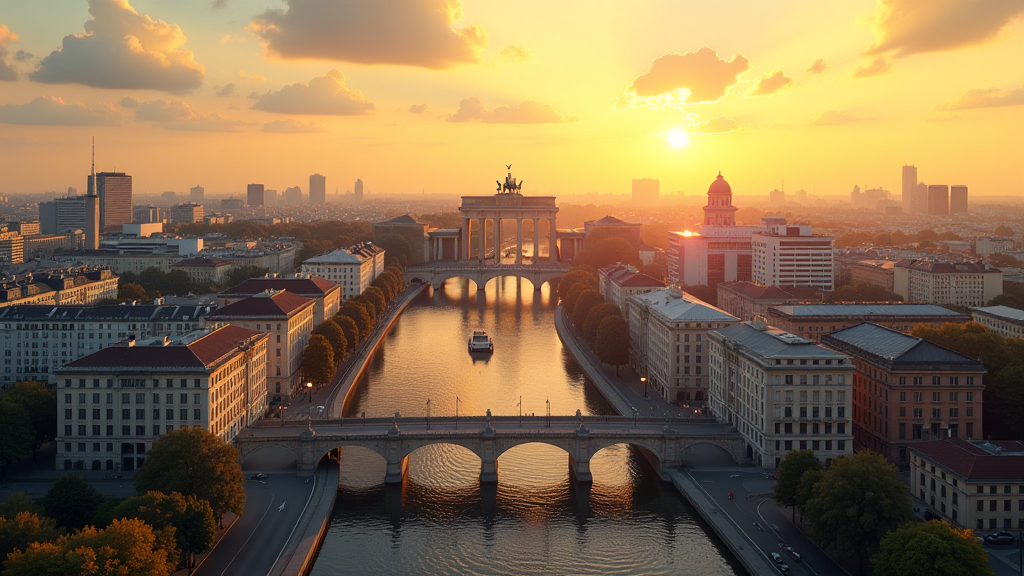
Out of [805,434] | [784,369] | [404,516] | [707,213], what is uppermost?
[707,213]

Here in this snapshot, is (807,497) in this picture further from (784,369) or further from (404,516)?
(404,516)

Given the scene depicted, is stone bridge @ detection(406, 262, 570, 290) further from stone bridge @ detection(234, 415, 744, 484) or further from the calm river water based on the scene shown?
stone bridge @ detection(234, 415, 744, 484)

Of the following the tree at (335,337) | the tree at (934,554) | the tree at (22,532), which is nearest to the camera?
the tree at (934,554)

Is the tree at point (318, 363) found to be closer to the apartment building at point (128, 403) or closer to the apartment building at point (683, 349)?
the apartment building at point (128, 403)

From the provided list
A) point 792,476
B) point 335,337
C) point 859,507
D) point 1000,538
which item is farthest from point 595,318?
point 859,507

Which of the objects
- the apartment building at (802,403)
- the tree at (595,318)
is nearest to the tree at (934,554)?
the apartment building at (802,403)

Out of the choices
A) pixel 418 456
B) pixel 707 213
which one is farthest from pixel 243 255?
pixel 418 456
